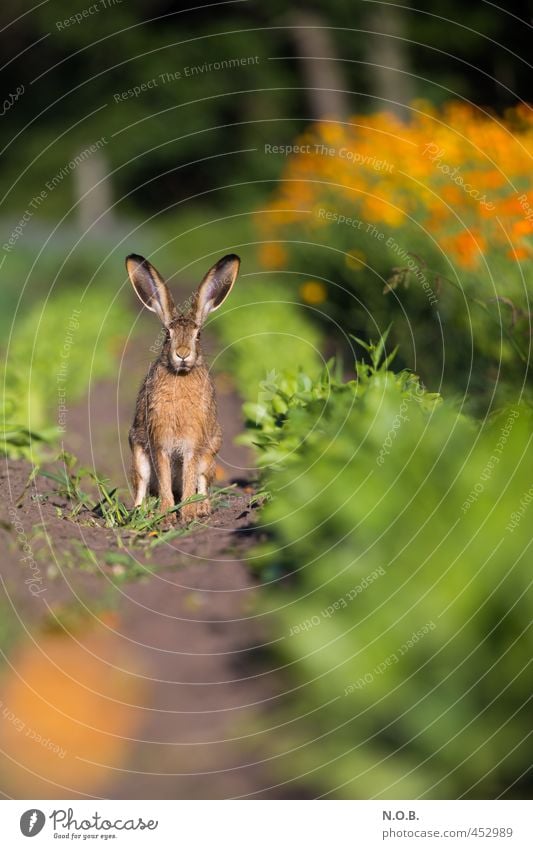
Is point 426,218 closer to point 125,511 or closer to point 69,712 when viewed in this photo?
point 125,511

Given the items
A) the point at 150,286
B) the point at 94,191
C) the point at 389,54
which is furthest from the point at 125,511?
the point at 94,191

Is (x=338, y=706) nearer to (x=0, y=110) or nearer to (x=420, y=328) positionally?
(x=420, y=328)

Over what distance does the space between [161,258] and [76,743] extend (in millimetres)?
15030

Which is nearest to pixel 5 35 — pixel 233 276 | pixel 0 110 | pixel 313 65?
pixel 0 110

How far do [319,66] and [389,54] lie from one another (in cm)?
236

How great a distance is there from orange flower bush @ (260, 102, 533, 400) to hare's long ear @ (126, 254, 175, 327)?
975 millimetres

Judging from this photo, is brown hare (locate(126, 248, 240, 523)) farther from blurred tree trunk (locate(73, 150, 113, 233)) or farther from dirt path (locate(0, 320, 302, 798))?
blurred tree trunk (locate(73, 150, 113, 233))

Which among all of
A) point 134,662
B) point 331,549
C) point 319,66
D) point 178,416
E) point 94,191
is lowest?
point 134,662

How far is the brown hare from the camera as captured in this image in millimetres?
4457

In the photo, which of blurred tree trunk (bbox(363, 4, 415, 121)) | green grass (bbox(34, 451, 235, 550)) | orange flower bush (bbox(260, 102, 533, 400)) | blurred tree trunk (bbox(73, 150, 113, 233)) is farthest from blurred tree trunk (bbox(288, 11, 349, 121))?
green grass (bbox(34, 451, 235, 550))

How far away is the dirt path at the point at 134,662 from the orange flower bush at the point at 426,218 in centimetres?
154

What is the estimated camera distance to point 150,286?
4324 millimetres

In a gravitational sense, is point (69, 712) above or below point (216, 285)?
below
